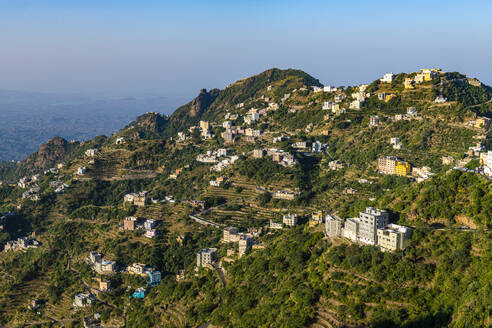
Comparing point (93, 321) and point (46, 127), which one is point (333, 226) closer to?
point (93, 321)

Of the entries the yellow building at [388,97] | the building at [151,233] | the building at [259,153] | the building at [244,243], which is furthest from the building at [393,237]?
the yellow building at [388,97]

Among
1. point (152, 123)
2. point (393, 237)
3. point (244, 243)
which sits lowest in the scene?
point (244, 243)

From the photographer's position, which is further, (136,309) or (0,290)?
(0,290)

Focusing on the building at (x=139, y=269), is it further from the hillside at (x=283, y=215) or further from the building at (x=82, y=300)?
the building at (x=82, y=300)

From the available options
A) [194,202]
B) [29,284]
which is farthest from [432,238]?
[29,284]

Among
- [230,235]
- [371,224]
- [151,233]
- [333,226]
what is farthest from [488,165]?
[151,233]

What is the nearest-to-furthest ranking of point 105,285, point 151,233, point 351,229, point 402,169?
1. point 351,229
2. point 105,285
3. point 402,169
4. point 151,233

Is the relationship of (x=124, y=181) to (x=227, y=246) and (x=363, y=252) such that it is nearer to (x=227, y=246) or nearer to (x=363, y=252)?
(x=227, y=246)
